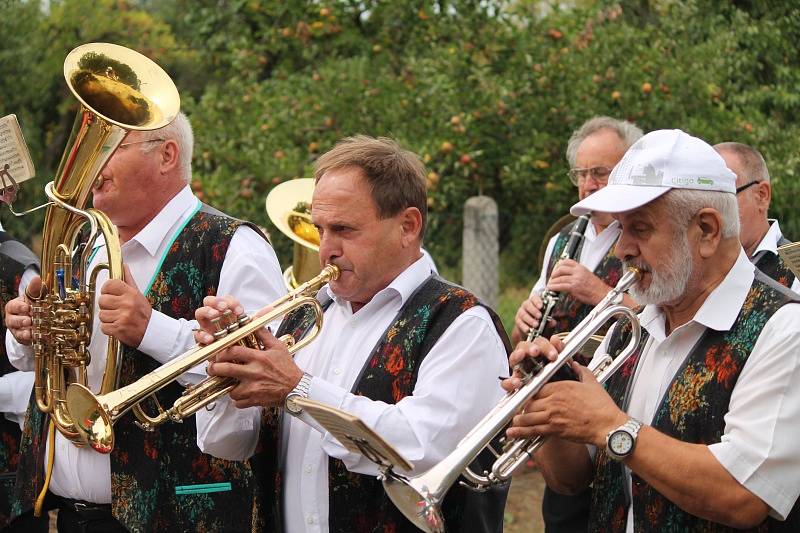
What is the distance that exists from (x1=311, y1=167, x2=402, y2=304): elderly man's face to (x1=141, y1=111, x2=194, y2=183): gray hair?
932 mm

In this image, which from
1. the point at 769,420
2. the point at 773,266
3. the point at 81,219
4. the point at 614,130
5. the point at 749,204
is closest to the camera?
the point at 769,420

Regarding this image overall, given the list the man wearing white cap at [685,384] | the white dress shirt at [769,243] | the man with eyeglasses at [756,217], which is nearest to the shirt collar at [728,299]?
the man wearing white cap at [685,384]

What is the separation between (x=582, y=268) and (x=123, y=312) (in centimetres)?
188

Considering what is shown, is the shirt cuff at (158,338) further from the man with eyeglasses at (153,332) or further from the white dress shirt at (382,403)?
the white dress shirt at (382,403)

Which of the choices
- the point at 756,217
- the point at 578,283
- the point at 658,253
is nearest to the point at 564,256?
the point at 578,283

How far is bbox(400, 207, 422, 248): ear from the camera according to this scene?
3182 mm

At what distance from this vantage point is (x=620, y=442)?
2543mm

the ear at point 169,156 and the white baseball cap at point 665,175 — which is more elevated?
the white baseball cap at point 665,175

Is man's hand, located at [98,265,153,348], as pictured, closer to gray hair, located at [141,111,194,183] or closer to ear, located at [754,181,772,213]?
gray hair, located at [141,111,194,183]

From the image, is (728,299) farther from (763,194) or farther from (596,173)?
(596,173)

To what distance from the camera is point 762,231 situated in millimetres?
4363

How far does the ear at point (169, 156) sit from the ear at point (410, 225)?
1077 mm

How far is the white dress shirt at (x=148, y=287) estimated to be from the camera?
3.45 meters

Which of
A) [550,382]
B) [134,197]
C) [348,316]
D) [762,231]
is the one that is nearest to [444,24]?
[762,231]
